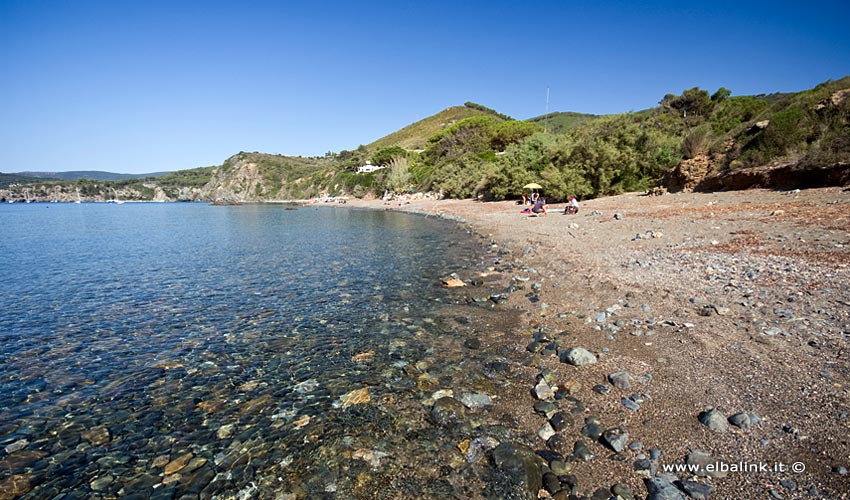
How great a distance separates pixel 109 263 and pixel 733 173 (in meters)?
35.0

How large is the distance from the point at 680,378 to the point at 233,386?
21.8ft

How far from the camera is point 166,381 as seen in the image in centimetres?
621

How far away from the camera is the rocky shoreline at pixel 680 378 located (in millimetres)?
3658

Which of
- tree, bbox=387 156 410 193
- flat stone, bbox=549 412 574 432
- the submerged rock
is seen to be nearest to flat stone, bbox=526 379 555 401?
flat stone, bbox=549 412 574 432

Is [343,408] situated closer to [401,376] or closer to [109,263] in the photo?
[401,376]

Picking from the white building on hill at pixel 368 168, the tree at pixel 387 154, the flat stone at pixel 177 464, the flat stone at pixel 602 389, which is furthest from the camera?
the white building on hill at pixel 368 168

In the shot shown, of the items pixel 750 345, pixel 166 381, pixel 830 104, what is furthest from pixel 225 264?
pixel 830 104

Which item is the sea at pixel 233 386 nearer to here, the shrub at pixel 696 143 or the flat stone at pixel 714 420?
the flat stone at pixel 714 420

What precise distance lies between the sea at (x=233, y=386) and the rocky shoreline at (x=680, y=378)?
2.69 ft

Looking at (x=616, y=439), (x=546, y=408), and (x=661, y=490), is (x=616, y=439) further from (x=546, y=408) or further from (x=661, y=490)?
(x=546, y=408)

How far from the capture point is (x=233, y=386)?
6020 millimetres

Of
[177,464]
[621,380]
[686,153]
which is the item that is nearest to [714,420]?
[621,380]

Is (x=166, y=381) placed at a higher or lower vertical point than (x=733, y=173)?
lower

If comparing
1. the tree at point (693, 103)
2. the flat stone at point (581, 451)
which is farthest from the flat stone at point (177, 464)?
the tree at point (693, 103)
